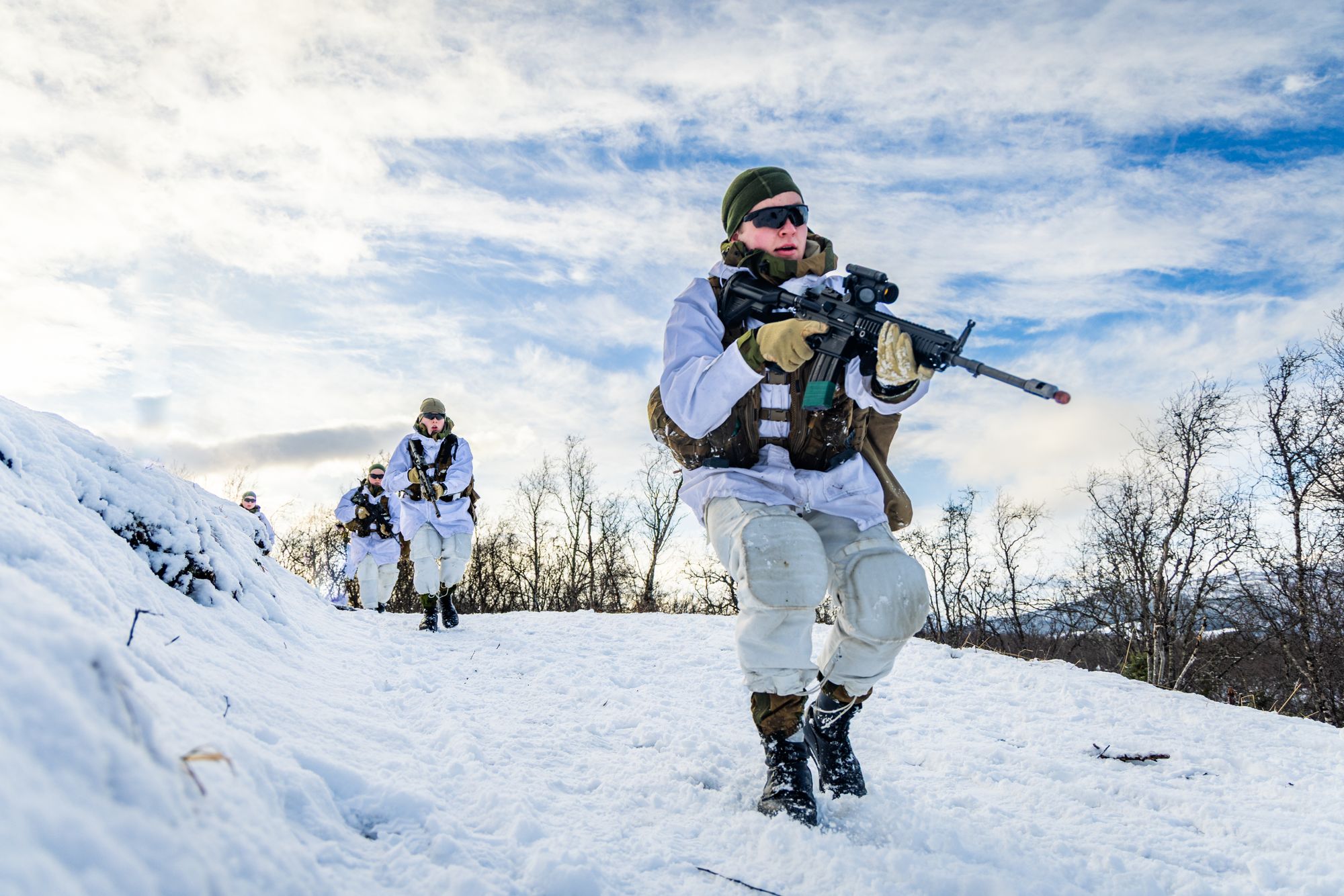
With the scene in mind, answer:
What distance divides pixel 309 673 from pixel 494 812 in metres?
1.48

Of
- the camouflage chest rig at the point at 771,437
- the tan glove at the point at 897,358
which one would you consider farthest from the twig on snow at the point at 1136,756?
the tan glove at the point at 897,358

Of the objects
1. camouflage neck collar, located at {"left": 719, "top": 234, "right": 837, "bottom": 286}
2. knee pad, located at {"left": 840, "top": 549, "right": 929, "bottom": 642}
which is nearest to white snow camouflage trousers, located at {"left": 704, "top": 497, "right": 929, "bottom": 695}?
knee pad, located at {"left": 840, "top": 549, "right": 929, "bottom": 642}

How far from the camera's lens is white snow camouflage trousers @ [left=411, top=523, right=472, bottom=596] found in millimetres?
6949

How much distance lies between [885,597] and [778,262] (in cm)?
141

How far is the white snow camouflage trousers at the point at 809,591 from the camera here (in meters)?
2.45

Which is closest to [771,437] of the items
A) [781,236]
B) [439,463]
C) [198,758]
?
[781,236]

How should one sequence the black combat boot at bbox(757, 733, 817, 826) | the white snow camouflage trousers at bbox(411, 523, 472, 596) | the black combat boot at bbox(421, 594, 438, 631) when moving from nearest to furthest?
the black combat boot at bbox(757, 733, 817, 826)
the black combat boot at bbox(421, 594, 438, 631)
the white snow camouflage trousers at bbox(411, 523, 472, 596)

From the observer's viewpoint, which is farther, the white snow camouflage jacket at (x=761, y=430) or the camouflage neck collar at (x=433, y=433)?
the camouflage neck collar at (x=433, y=433)

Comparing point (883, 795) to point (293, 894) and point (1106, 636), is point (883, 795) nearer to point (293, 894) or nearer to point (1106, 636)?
point (293, 894)

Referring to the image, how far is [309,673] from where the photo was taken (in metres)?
2.98

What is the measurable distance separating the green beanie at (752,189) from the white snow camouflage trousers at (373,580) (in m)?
9.07

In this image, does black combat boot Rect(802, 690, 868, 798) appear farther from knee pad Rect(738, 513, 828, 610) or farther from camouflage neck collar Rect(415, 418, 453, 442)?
camouflage neck collar Rect(415, 418, 453, 442)

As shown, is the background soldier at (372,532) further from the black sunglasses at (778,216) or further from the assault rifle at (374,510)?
the black sunglasses at (778,216)

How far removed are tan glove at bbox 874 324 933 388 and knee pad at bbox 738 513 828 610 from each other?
25.6 inches
